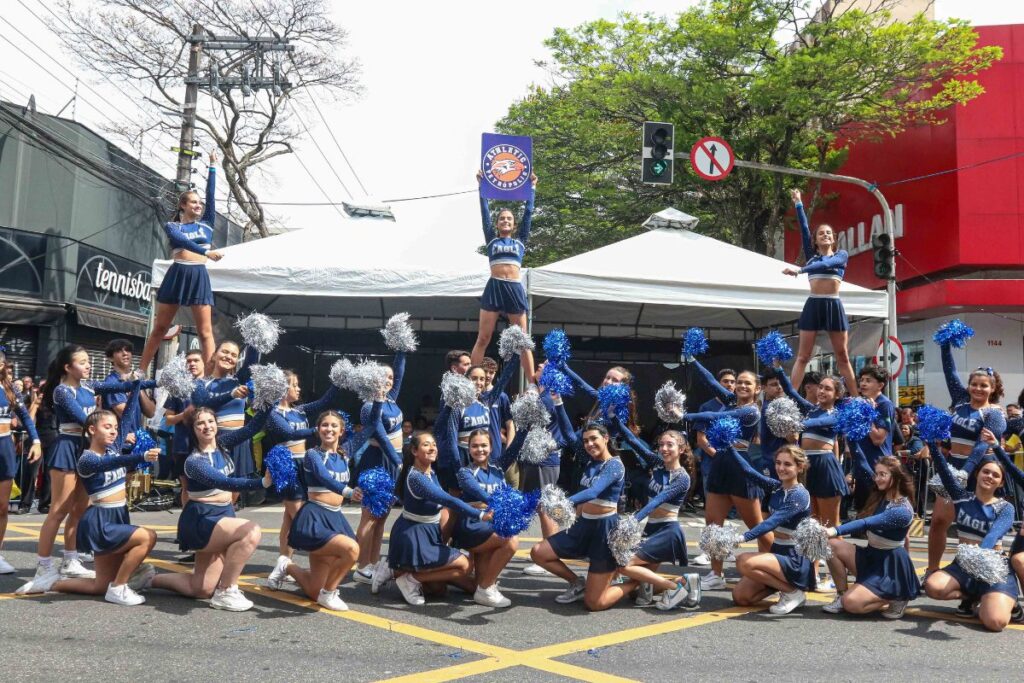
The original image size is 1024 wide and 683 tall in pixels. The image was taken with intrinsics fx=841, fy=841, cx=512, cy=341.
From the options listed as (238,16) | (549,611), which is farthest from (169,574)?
(238,16)

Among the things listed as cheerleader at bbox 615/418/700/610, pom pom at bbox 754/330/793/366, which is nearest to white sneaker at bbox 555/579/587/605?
cheerleader at bbox 615/418/700/610

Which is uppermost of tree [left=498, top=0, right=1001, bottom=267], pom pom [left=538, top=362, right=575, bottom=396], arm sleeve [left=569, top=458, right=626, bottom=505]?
tree [left=498, top=0, right=1001, bottom=267]

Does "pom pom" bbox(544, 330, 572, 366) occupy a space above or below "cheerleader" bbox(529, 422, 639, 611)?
above

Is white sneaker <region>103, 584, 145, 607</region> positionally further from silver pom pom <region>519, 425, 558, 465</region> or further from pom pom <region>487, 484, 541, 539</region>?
silver pom pom <region>519, 425, 558, 465</region>

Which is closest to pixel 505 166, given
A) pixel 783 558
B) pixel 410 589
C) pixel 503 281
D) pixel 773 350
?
pixel 503 281

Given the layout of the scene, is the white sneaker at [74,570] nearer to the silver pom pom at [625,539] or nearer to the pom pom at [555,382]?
the pom pom at [555,382]

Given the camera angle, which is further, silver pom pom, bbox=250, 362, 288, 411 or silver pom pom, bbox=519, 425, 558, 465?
silver pom pom, bbox=519, 425, 558, 465

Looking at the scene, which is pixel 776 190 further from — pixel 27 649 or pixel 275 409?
pixel 27 649

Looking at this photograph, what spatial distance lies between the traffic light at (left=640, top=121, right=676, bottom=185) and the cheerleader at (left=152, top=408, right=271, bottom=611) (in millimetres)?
7725

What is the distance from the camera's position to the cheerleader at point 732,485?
18.7 ft

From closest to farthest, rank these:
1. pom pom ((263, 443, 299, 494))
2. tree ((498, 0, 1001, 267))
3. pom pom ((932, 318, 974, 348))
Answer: pom pom ((263, 443, 299, 494)) < pom pom ((932, 318, 974, 348)) < tree ((498, 0, 1001, 267))

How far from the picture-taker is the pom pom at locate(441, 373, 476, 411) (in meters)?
5.22

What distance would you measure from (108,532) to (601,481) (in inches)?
111

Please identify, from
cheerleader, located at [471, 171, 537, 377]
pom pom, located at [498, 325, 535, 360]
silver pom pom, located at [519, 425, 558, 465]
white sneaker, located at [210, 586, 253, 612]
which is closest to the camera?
white sneaker, located at [210, 586, 253, 612]
